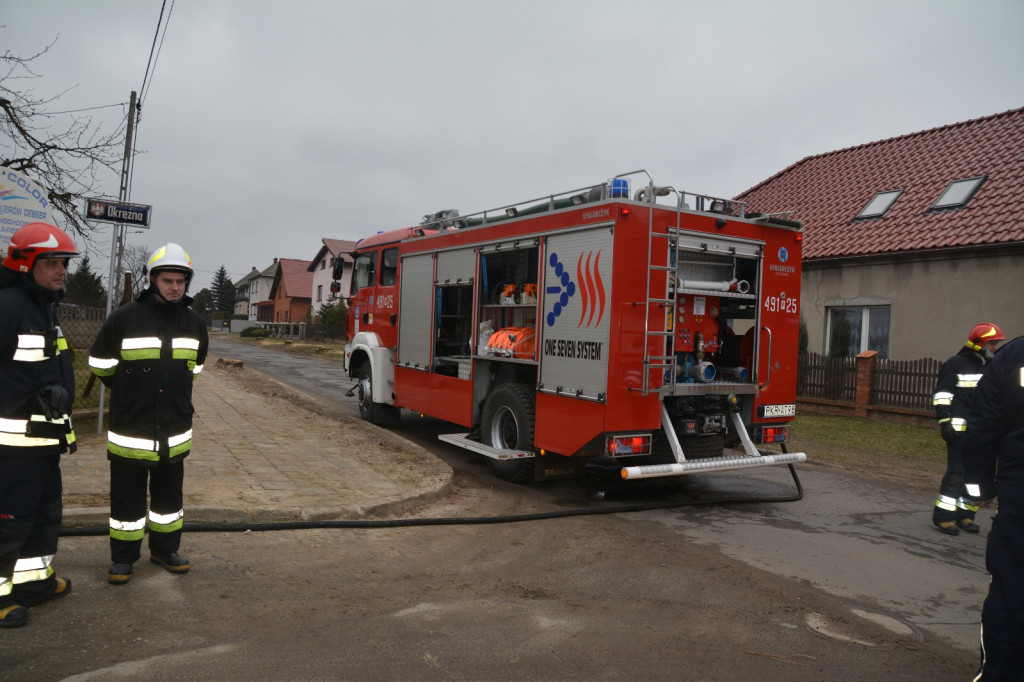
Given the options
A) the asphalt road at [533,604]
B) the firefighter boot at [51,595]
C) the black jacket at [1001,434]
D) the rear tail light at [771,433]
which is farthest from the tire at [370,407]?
the black jacket at [1001,434]

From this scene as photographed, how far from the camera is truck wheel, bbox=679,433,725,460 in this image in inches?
293

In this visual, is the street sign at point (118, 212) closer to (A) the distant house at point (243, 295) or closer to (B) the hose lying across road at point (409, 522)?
(B) the hose lying across road at point (409, 522)

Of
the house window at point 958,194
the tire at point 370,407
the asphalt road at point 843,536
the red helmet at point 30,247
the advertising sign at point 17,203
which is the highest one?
the house window at point 958,194

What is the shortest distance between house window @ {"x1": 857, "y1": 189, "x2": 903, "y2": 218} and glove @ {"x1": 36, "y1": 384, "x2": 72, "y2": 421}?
17.0 m

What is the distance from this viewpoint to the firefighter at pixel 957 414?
21.5 feet

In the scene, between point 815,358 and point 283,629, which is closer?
point 283,629

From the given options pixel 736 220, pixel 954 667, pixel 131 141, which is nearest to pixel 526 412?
pixel 736 220

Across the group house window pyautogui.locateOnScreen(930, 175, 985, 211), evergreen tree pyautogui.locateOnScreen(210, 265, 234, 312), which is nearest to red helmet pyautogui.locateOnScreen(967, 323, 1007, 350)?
house window pyautogui.locateOnScreen(930, 175, 985, 211)

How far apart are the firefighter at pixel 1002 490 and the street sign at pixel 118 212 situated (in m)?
8.18

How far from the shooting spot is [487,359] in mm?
8359

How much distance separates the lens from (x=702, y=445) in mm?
7535

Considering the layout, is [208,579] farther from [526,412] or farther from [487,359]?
[487,359]

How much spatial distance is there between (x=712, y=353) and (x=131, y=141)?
15212mm

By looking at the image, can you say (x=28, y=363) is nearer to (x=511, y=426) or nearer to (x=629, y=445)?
(x=629, y=445)
